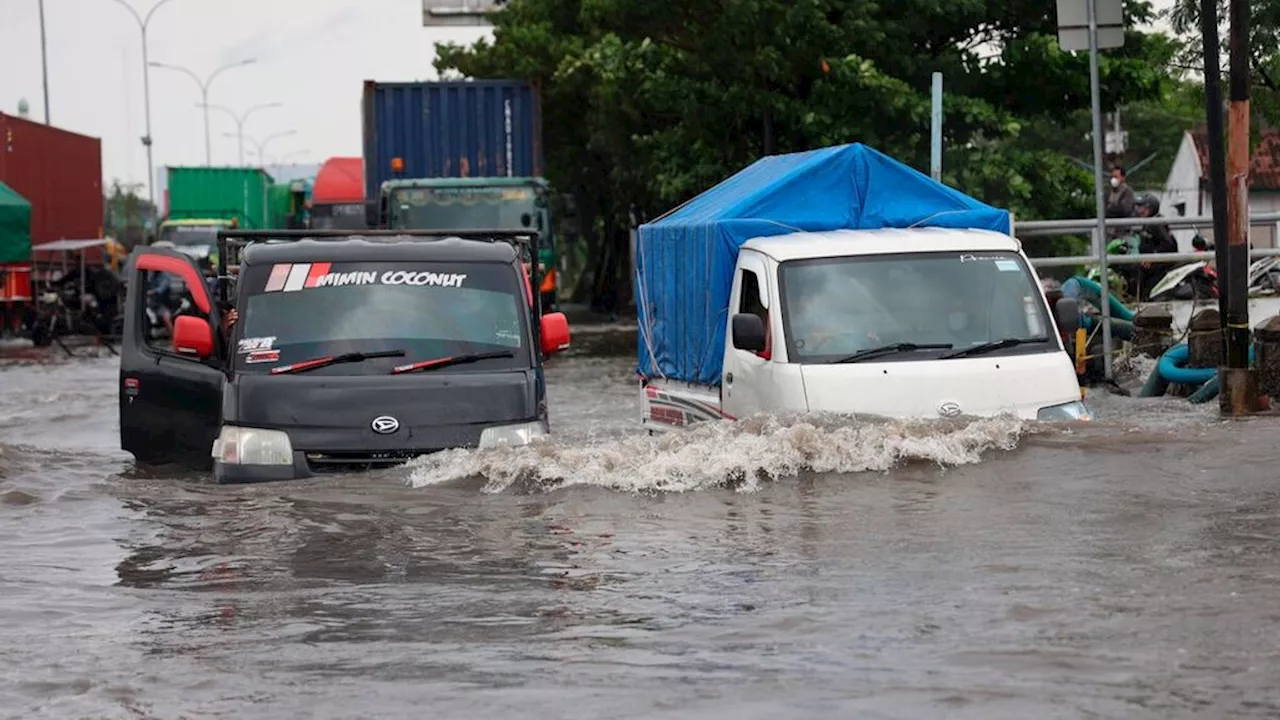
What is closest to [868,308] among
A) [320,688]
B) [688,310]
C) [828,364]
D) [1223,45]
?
[828,364]

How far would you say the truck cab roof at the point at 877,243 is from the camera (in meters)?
11.5

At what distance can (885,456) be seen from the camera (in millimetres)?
10562

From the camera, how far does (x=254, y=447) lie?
10531mm

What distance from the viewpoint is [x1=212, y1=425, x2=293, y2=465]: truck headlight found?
1049 cm

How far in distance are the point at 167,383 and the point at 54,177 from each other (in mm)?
28844

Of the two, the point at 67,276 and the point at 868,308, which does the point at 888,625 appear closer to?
the point at 868,308

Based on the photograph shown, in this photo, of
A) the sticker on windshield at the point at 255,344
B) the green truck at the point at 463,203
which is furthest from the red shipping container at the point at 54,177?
the sticker on windshield at the point at 255,344

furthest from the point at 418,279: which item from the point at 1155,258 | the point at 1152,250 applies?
the point at 1152,250

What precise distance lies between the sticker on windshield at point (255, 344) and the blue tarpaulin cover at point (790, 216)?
9.56ft

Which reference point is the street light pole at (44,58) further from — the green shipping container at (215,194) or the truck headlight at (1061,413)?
the truck headlight at (1061,413)

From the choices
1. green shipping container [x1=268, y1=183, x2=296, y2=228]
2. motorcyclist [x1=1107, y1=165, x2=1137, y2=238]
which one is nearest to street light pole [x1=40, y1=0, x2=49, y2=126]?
green shipping container [x1=268, y1=183, x2=296, y2=228]

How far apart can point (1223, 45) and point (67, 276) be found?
24.1 metres

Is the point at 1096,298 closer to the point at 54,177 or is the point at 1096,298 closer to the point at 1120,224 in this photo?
the point at 1120,224

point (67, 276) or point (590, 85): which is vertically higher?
point (590, 85)
